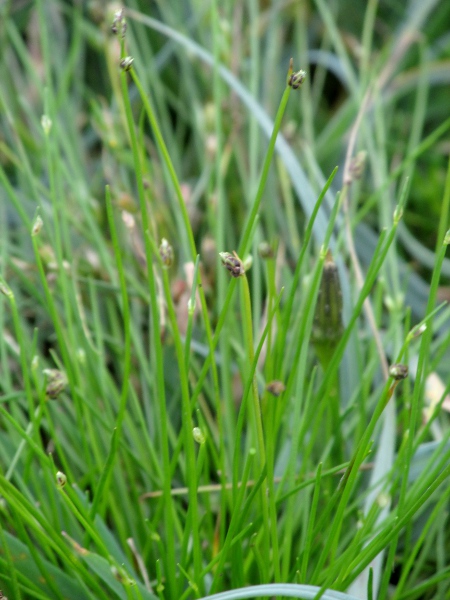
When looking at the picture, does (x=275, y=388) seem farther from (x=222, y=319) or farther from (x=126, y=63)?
(x=126, y=63)

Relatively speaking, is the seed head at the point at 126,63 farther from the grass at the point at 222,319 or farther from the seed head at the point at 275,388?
the seed head at the point at 275,388

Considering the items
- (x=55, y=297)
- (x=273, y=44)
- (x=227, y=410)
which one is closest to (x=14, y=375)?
(x=55, y=297)

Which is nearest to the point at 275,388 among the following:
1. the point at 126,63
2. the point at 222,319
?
the point at 222,319

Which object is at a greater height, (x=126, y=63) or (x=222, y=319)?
(x=126, y=63)

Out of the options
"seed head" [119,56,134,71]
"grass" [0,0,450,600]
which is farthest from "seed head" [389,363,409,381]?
"seed head" [119,56,134,71]

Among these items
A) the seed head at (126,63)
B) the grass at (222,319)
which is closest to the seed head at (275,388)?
the grass at (222,319)

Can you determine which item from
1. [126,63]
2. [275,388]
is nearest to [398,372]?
[275,388]

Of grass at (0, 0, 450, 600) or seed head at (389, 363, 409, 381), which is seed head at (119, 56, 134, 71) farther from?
seed head at (389, 363, 409, 381)

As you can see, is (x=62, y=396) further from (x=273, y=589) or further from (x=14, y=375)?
(x=273, y=589)
